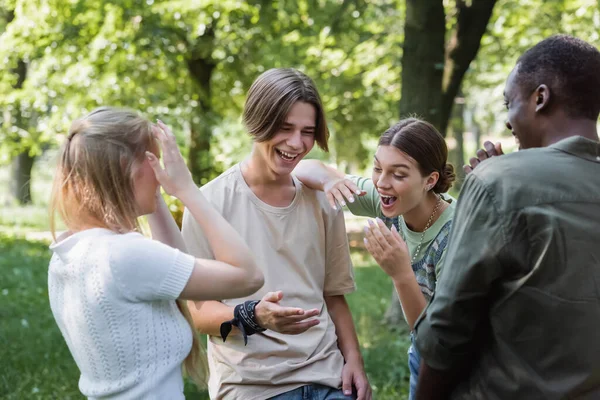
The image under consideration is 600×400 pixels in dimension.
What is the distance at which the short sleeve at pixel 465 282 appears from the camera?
6.10ft

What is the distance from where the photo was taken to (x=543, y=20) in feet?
40.0

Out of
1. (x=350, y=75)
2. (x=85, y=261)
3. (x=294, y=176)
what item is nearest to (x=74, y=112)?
(x=350, y=75)

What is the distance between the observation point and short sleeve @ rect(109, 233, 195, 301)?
6.91ft

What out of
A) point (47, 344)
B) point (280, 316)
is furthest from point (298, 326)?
point (47, 344)

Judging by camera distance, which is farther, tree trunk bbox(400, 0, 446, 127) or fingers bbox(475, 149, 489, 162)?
tree trunk bbox(400, 0, 446, 127)

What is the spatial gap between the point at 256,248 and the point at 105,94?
10680mm

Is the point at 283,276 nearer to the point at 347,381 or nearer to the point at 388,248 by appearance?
the point at 347,381

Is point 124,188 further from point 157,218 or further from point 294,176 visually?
point 294,176

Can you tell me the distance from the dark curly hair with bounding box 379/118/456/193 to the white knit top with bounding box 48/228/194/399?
4.12 feet

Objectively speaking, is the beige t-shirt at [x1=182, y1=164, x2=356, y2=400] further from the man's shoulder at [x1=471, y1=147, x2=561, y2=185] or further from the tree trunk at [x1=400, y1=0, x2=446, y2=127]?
the tree trunk at [x1=400, y1=0, x2=446, y2=127]

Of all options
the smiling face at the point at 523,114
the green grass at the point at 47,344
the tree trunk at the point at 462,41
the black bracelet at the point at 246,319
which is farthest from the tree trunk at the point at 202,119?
the smiling face at the point at 523,114

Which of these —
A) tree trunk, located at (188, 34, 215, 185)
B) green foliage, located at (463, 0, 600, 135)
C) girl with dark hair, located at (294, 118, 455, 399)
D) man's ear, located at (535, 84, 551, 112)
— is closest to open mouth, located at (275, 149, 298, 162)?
girl with dark hair, located at (294, 118, 455, 399)

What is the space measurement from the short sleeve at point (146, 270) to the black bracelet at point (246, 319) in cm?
52

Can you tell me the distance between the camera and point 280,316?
2.49 meters
